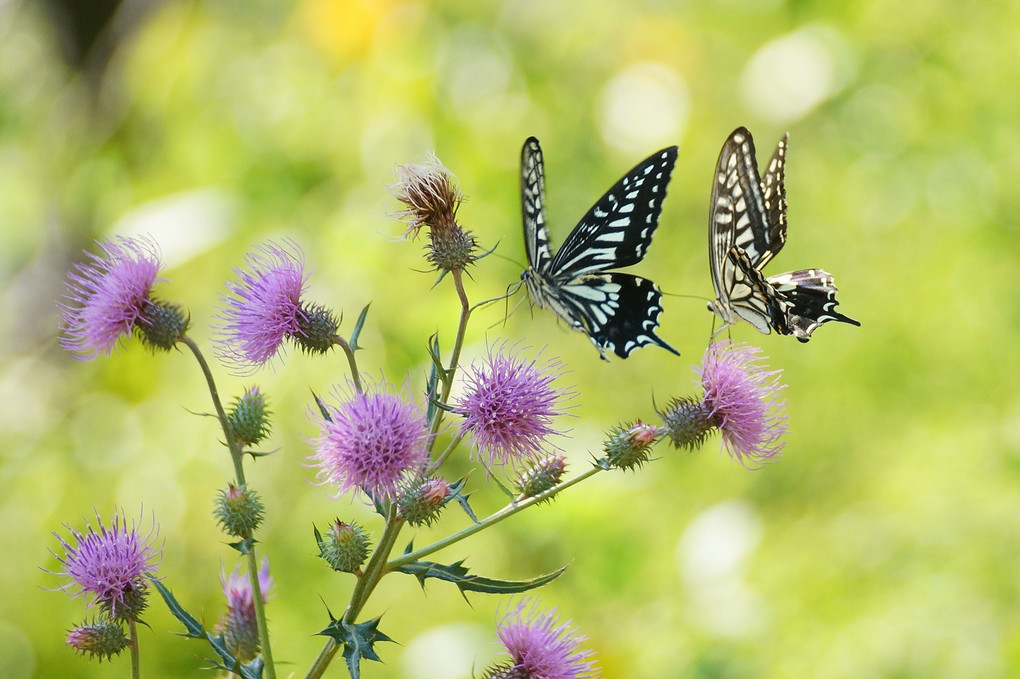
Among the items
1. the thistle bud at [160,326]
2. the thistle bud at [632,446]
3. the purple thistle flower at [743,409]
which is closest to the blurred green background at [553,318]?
the purple thistle flower at [743,409]

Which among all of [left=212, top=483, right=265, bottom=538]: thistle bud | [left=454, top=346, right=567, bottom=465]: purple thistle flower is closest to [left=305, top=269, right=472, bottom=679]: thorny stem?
[left=454, top=346, right=567, bottom=465]: purple thistle flower

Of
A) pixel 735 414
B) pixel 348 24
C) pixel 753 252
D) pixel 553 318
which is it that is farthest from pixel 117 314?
pixel 553 318

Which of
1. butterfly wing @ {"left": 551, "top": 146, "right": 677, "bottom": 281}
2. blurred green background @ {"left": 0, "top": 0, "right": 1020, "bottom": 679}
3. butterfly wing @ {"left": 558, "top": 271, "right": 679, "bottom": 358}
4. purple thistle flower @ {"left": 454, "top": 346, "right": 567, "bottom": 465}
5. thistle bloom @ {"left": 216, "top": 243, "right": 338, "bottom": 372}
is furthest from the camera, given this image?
blurred green background @ {"left": 0, "top": 0, "right": 1020, "bottom": 679}

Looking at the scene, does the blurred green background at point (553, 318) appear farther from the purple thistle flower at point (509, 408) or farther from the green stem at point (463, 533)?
the green stem at point (463, 533)

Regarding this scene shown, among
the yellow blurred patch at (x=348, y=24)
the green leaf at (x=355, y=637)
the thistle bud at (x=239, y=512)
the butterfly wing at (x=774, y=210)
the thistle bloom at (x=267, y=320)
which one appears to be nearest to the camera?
the green leaf at (x=355, y=637)

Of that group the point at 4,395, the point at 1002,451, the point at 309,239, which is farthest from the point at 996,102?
the point at 4,395

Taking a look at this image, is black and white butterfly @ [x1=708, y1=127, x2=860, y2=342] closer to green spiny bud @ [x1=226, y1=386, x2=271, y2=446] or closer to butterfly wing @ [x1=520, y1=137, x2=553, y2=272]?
butterfly wing @ [x1=520, y1=137, x2=553, y2=272]

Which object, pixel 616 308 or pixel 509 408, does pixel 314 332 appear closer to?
pixel 509 408
